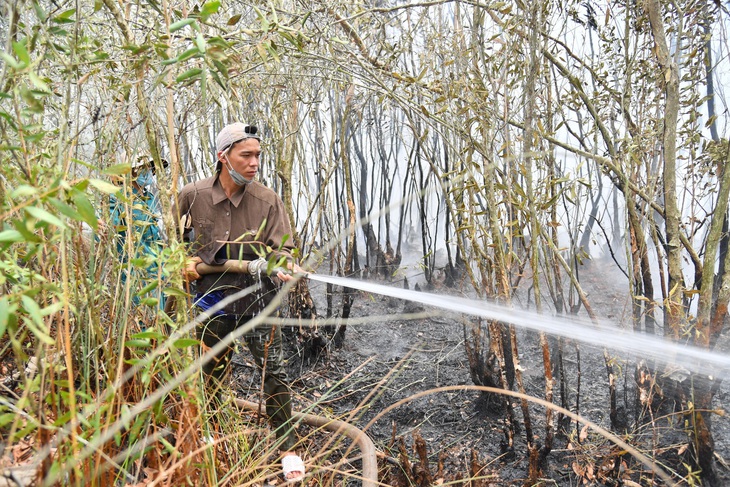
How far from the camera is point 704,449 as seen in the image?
2.39m

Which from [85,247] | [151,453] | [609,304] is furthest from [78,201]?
[609,304]

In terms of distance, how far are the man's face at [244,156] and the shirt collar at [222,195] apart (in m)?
0.12

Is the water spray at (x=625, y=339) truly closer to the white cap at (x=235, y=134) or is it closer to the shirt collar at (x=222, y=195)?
the shirt collar at (x=222, y=195)

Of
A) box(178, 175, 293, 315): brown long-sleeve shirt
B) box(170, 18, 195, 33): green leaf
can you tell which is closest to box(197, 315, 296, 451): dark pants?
box(178, 175, 293, 315): brown long-sleeve shirt

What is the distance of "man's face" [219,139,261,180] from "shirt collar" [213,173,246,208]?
120 millimetres

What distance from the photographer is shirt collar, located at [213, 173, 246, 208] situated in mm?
2658

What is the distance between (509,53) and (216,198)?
154 centimetres

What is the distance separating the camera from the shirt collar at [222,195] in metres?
2.66

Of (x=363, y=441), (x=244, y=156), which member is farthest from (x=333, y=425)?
(x=244, y=156)

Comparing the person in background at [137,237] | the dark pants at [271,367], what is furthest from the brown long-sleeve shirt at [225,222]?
the person in background at [137,237]

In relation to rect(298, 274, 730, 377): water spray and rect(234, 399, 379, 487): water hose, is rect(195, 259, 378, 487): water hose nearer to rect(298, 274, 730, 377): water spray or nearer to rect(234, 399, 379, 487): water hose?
rect(234, 399, 379, 487): water hose

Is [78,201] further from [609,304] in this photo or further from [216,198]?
[609,304]

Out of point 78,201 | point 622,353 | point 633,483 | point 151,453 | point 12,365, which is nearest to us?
point 78,201

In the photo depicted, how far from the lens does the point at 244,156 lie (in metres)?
2.57
